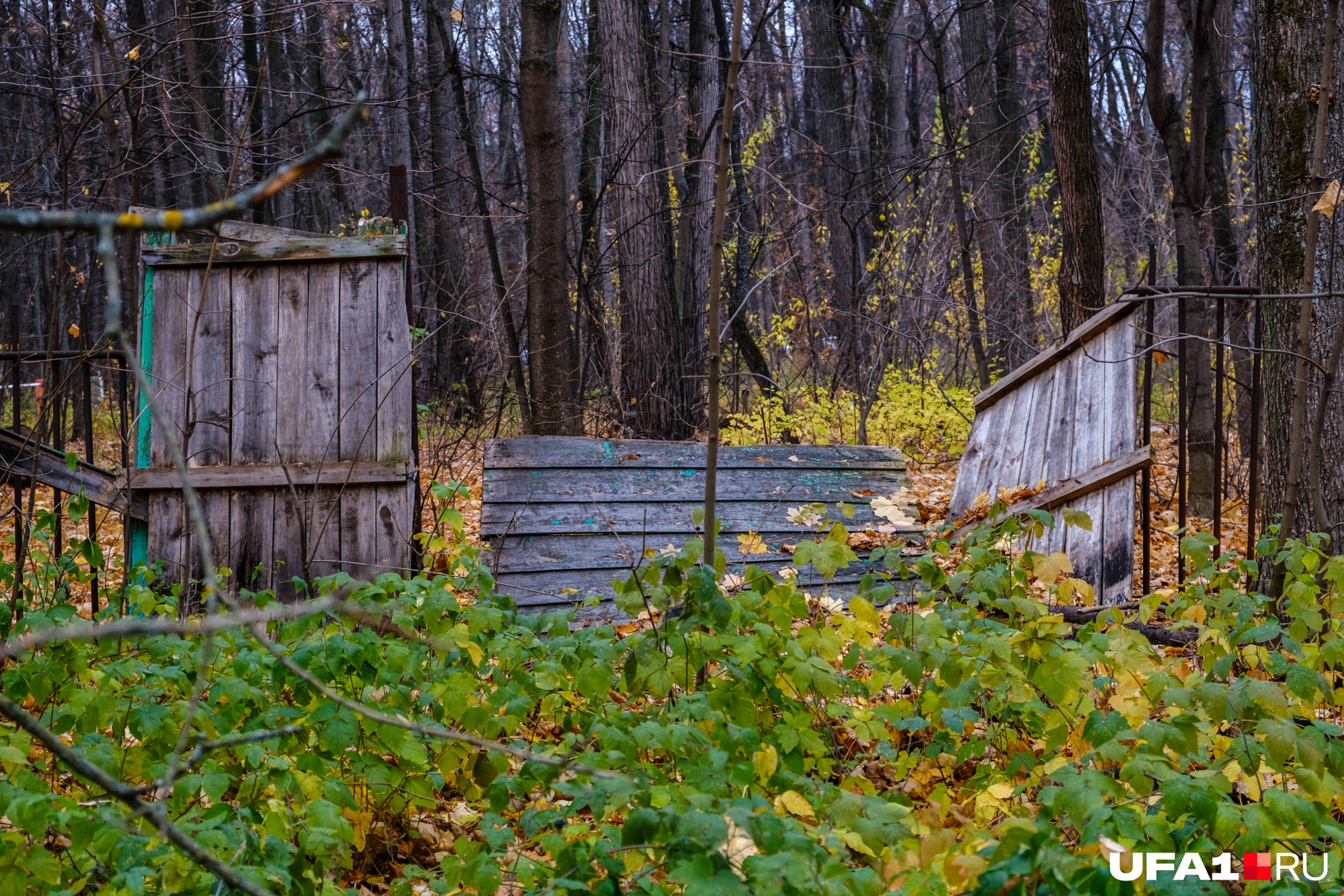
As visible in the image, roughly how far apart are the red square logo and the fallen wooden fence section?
115 inches

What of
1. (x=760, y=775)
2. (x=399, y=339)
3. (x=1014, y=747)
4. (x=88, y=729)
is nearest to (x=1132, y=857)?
(x=760, y=775)

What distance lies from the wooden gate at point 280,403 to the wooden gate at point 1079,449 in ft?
11.3

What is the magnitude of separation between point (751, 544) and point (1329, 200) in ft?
8.76

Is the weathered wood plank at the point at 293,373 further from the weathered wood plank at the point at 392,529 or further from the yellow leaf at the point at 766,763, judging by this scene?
the yellow leaf at the point at 766,763

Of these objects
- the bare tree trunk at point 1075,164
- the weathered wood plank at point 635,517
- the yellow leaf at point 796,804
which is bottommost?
the yellow leaf at point 796,804

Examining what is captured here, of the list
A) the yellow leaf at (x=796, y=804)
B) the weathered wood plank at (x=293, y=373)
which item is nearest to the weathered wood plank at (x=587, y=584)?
the weathered wood plank at (x=293, y=373)

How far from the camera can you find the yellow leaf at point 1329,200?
3592mm

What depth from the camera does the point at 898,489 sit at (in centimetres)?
607

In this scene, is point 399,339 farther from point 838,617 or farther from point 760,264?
point 760,264

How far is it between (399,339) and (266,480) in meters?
0.98

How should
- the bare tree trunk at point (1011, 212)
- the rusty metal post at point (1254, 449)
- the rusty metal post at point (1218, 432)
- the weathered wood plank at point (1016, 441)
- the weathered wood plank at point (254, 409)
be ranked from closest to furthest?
the rusty metal post at point (1218, 432) → the weathered wood plank at point (254, 409) → the rusty metal post at point (1254, 449) → the weathered wood plank at point (1016, 441) → the bare tree trunk at point (1011, 212)

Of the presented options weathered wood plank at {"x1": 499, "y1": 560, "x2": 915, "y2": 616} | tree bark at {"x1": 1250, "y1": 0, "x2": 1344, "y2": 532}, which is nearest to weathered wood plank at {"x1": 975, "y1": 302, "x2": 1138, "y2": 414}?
tree bark at {"x1": 1250, "y1": 0, "x2": 1344, "y2": 532}

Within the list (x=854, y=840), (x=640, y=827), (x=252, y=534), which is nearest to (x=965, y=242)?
(x=252, y=534)

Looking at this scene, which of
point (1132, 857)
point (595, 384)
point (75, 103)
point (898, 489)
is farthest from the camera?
point (595, 384)
